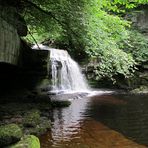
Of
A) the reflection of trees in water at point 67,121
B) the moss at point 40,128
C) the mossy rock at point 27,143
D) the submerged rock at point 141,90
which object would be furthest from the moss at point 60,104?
the submerged rock at point 141,90

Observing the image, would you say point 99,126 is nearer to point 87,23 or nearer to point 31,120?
point 31,120

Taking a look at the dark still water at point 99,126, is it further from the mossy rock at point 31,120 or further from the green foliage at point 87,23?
the green foliage at point 87,23

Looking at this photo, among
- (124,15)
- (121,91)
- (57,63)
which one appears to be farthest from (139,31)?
(57,63)

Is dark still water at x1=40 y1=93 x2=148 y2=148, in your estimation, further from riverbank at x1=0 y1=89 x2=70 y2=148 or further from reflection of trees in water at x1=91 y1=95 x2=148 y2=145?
riverbank at x1=0 y1=89 x2=70 y2=148

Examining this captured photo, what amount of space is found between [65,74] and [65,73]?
0.18ft

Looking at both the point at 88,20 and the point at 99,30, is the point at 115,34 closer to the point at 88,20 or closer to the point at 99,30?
the point at 99,30

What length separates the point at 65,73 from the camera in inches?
682

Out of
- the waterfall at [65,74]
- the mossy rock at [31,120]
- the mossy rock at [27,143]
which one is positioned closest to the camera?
the mossy rock at [27,143]

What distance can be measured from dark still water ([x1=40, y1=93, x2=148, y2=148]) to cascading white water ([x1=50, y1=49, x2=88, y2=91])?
3836 mm

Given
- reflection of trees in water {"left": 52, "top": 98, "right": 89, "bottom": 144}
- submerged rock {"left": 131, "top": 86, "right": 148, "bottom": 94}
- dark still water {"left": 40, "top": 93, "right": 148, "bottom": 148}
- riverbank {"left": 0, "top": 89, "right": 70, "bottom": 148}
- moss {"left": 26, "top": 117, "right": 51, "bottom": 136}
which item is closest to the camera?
riverbank {"left": 0, "top": 89, "right": 70, "bottom": 148}

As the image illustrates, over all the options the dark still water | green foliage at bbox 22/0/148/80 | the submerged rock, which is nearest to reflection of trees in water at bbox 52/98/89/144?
the dark still water

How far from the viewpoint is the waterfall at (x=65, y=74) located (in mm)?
16891

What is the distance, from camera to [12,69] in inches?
509

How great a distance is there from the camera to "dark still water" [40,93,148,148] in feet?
24.1
